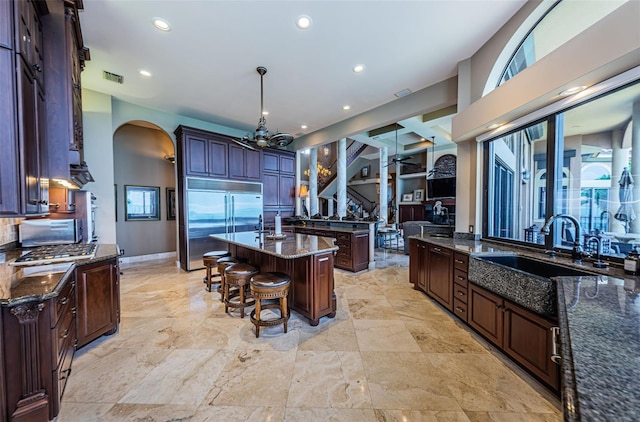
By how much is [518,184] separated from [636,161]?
1308 mm

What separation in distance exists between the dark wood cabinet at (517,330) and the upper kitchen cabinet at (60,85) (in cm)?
403

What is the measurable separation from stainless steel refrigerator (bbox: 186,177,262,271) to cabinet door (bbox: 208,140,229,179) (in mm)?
184

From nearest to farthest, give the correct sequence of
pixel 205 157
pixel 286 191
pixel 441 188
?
pixel 205 157 → pixel 286 191 → pixel 441 188

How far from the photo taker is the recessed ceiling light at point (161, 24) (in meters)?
2.49

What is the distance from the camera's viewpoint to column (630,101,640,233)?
70.1 inches

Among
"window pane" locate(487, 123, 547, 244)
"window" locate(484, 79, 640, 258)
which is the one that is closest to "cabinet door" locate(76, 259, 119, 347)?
"window" locate(484, 79, 640, 258)

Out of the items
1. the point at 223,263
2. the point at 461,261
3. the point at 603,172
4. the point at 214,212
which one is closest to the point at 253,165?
the point at 214,212

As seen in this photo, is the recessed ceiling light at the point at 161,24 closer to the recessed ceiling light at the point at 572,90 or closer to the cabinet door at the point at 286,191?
the recessed ceiling light at the point at 572,90

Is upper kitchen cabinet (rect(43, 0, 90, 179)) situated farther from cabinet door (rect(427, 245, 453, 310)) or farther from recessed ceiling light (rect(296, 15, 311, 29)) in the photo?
cabinet door (rect(427, 245, 453, 310))

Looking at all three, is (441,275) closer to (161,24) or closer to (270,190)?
(161,24)

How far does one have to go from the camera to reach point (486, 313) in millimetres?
2254

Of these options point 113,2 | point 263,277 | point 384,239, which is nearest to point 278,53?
point 113,2

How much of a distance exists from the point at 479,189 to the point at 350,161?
802 centimetres

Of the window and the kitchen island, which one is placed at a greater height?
the window
